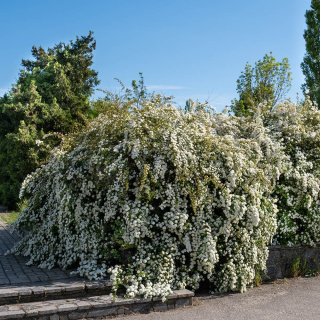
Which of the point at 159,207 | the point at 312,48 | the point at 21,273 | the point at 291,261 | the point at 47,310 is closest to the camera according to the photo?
the point at 47,310

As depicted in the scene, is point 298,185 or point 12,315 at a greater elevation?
point 298,185

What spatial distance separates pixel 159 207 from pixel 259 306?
1.91 meters

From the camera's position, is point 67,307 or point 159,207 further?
point 159,207

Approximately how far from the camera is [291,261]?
675 centimetres

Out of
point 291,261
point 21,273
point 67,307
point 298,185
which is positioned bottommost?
point 67,307

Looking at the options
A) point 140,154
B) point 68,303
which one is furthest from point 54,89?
point 68,303

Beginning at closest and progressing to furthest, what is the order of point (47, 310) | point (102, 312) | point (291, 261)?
point (47, 310), point (102, 312), point (291, 261)

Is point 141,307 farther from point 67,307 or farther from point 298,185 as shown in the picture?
point 298,185

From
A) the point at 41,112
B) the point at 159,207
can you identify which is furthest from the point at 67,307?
the point at 41,112

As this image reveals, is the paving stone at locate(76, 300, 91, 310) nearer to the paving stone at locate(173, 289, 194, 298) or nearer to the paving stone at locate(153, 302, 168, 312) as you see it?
the paving stone at locate(153, 302, 168, 312)

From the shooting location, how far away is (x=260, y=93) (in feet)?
64.5

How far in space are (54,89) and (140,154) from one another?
1072cm

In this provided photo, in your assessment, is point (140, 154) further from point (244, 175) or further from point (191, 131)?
point (244, 175)

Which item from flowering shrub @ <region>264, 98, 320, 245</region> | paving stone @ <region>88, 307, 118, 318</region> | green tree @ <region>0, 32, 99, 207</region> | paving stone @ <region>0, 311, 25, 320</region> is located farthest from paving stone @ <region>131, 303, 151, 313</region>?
green tree @ <region>0, 32, 99, 207</region>
